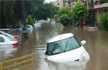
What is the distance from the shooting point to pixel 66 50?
33.4 feet

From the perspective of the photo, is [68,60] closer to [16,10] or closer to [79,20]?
[16,10]

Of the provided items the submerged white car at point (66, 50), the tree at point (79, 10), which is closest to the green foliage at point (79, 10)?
the tree at point (79, 10)

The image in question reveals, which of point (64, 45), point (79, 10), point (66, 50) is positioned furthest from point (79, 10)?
point (66, 50)

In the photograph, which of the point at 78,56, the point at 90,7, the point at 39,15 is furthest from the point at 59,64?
the point at 39,15

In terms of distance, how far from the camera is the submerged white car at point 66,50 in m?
9.84

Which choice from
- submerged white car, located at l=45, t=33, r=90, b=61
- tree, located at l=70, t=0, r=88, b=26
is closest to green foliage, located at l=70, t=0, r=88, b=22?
tree, located at l=70, t=0, r=88, b=26

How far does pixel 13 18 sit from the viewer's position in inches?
1535

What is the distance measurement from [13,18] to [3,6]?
2831mm

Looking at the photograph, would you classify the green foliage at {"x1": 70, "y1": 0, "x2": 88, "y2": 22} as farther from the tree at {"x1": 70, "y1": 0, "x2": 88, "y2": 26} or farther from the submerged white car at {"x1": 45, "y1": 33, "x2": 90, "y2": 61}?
the submerged white car at {"x1": 45, "y1": 33, "x2": 90, "y2": 61}

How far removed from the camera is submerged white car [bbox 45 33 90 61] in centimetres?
984

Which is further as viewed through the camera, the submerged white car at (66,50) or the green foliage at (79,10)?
the green foliage at (79,10)

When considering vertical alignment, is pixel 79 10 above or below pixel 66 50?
above

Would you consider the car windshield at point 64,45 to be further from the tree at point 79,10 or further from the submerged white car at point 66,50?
the tree at point 79,10

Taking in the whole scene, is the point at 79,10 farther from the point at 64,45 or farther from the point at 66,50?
the point at 66,50
